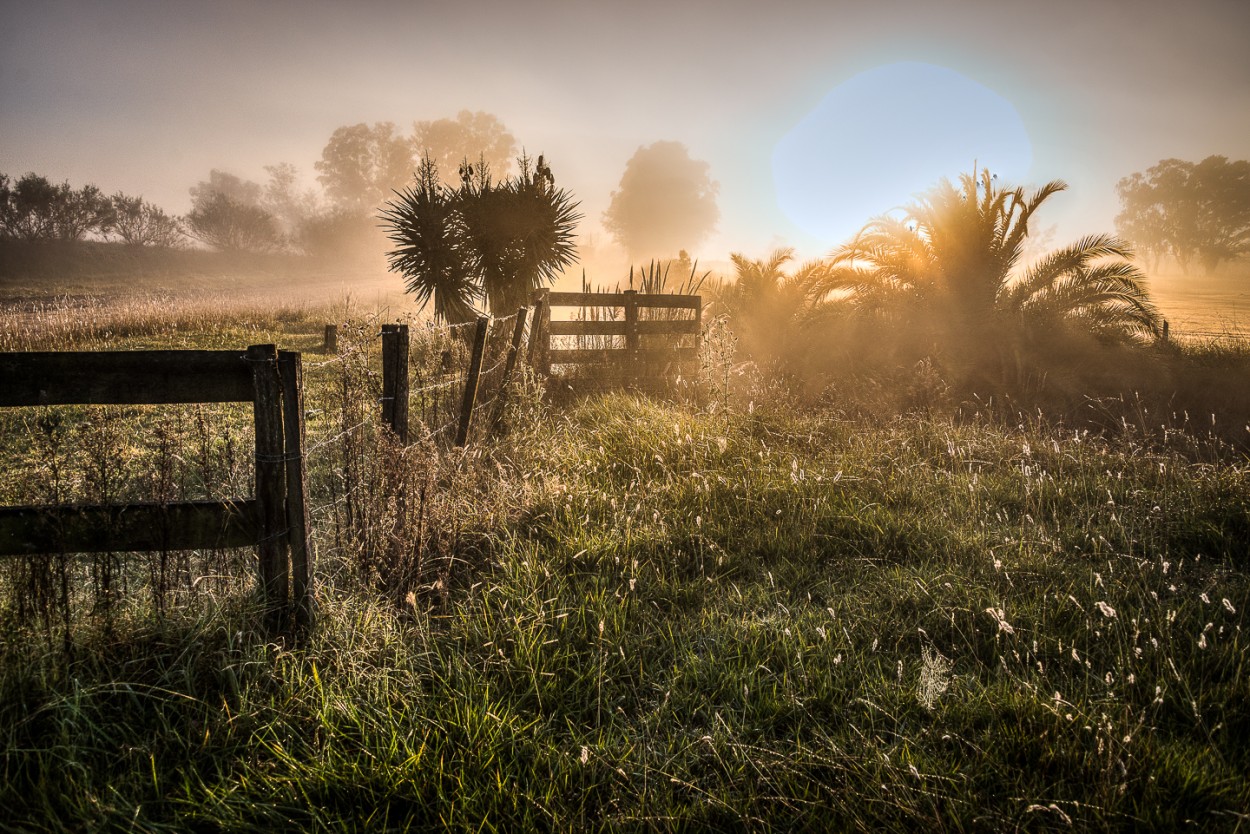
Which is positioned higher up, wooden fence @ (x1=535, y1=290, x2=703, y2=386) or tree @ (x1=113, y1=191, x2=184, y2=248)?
tree @ (x1=113, y1=191, x2=184, y2=248)

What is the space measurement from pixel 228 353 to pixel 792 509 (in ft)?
11.2

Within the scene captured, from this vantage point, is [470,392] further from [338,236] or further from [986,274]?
[338,236]

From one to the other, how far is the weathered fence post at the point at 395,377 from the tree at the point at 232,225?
60465 mm

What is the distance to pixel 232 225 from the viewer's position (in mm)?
52375

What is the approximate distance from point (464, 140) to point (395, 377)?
7554cm

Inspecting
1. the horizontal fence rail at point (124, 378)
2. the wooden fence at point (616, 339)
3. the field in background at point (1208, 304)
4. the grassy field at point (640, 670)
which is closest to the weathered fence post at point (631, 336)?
the wooden fence at point (616, 339)

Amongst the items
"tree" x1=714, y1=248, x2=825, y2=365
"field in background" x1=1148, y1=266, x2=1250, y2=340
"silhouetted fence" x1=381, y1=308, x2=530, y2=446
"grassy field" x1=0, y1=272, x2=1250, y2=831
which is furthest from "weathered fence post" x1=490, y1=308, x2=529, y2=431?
"field in background" x1=1148, y1=266, x2=1250, y2=340

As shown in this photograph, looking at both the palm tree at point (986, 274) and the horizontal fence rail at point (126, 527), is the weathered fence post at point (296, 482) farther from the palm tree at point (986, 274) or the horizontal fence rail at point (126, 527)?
the palm tree at point (986, 274)

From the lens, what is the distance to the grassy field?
1.75 metres

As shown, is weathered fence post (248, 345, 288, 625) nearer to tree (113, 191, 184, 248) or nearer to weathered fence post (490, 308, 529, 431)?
weathered fence post (490, 308, 529, 431)

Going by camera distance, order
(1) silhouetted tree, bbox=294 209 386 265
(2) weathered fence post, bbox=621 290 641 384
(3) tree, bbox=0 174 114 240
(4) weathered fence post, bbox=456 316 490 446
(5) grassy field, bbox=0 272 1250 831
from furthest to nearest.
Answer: (1) silhouetted tree, bbox=294 209 386 265 < (3) tree, bbox=0 174 114 240 < (2) weathered fence post, bbox=621 290 641 384 < (4) weathered fence post, bbox=456 316 490 446 < (5) grassy field, bbox=0 272 1250 831

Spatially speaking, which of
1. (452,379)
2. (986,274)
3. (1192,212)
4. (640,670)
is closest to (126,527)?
(640,670)

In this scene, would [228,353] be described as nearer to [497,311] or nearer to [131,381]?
[131,381]

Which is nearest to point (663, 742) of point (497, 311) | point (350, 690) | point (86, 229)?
point (350, 690)
